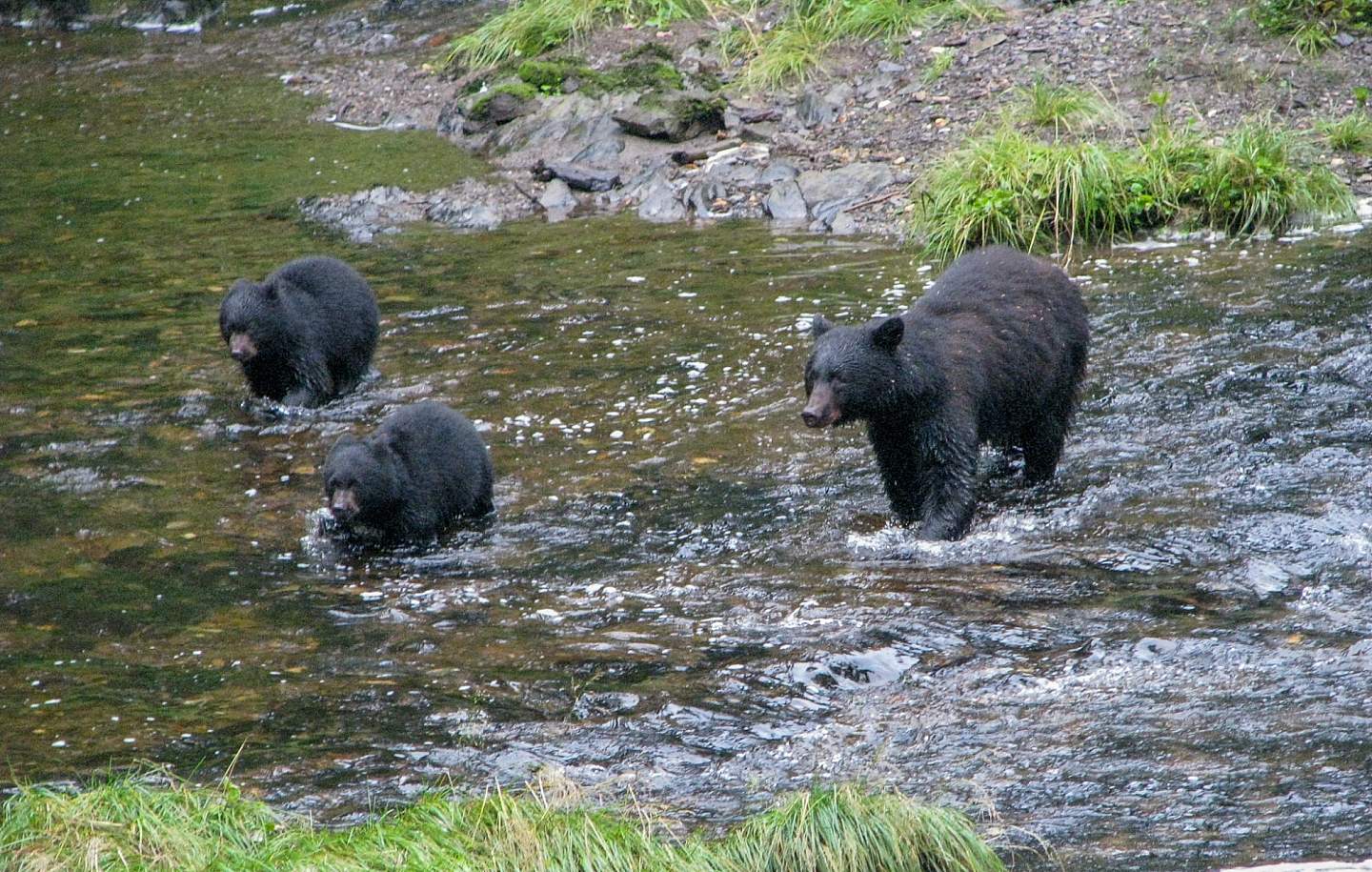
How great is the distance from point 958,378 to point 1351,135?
734cm

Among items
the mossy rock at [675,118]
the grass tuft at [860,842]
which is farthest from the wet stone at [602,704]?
the mossy rock at [675,118]

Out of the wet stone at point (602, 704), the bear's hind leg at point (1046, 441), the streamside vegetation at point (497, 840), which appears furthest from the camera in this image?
the bear's hind leg at point (1046, 441)

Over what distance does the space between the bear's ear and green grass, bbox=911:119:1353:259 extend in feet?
16.7

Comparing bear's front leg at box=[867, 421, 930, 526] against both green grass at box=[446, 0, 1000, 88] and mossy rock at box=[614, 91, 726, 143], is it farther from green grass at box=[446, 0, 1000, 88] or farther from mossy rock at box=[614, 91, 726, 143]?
green grass at box=[446, 0, 1000, 88]

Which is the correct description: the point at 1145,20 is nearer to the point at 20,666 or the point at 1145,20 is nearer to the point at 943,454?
the point at 943,454

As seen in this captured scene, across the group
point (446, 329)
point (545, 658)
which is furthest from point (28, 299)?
point (545, 658)

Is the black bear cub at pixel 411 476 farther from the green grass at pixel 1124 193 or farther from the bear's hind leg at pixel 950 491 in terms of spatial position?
the green grass at pixel 1124 193

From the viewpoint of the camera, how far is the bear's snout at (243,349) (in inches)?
386

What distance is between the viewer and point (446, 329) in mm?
11445

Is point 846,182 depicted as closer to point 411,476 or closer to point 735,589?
point 411,476

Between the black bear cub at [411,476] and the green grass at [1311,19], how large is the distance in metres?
10.3

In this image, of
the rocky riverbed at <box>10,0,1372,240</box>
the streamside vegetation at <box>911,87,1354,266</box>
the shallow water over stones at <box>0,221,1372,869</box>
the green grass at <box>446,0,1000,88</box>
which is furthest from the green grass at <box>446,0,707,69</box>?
the shallow water over stones at <box>0,221,1372,869</box>

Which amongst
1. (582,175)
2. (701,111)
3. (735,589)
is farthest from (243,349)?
(701,111)

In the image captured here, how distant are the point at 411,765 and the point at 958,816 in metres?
2.05
